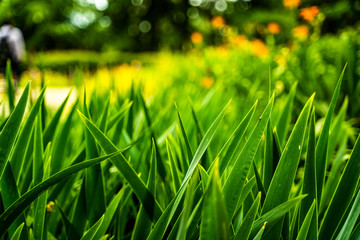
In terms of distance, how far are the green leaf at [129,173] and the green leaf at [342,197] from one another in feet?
0.92

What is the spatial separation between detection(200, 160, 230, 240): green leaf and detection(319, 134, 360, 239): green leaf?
0.27 meters

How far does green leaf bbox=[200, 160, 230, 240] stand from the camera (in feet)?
1.13

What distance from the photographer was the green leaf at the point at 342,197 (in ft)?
1.83

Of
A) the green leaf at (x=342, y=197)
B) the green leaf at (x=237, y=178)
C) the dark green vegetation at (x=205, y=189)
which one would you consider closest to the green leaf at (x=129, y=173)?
the dark green vegetation at (x=205, y=189)

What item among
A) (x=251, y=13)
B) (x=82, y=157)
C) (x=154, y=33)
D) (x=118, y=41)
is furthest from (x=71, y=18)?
(x=82, y=157)

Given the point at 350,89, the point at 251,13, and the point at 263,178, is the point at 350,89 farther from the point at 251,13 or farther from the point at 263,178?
the point at 251,13

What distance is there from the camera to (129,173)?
1.87 feet

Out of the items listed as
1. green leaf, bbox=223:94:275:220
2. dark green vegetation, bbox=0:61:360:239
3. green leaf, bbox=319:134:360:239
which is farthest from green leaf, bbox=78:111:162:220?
green leaf, bbox=319:134:360:239

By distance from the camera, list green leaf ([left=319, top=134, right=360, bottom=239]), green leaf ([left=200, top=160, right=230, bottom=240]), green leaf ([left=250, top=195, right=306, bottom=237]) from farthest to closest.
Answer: green leaf ([left=319, top=134, right=360, bottom=239]) → green leaf ([left=250, top=195, right=306, bottom=237]) → green leaf ([left=200, top=160, right=230, bottom=240])

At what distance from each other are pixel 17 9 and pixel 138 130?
2388cm

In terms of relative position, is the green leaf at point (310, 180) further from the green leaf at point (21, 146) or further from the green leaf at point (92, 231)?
the green leaf at point (21, 146)

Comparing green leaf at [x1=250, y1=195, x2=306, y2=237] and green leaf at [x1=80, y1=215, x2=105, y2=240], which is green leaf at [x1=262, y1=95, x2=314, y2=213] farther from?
green leaf at [x1=80, y1=215, x2=105, y2=240]

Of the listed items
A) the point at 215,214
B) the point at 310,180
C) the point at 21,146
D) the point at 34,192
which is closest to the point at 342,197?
the point at 310,180

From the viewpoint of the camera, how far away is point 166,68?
532 cm
